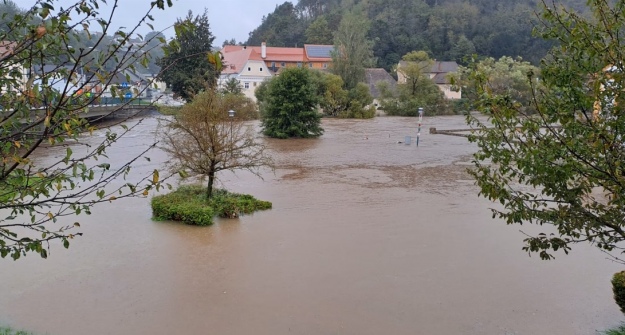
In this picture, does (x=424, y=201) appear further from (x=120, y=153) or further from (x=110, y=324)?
(x=120, y=153)

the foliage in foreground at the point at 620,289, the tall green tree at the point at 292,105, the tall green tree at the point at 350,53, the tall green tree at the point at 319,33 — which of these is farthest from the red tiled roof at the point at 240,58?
the foliage in foreground at the point at 620,289

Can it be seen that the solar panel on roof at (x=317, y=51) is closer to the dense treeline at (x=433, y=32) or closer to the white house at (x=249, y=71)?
the dense treeline at (x=433, y=32)

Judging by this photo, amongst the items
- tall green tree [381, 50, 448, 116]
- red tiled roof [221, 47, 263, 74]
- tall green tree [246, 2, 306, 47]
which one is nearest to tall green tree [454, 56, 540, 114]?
tall green tree [381, 50, 448, 116]

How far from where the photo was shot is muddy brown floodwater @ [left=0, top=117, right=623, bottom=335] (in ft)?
26.0

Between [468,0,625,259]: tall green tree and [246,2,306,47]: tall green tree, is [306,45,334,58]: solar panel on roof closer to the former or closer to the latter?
[246,2,306,47]: tall green tree

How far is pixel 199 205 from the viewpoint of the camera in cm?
1339

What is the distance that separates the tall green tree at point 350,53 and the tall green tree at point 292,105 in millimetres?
16319

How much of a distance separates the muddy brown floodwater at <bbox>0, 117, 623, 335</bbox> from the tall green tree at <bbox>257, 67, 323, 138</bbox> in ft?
52.1

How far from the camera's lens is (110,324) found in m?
7.67

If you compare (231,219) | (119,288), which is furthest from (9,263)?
(231,219)

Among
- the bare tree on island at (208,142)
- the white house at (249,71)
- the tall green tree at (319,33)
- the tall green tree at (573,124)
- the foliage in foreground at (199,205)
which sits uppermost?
the tall green tree at (319,33)

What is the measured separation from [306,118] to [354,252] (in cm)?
2163

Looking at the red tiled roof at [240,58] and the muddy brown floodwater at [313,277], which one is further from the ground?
→ the red tiled roof at [240,58]

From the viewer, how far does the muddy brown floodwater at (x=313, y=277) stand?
26.0ft
